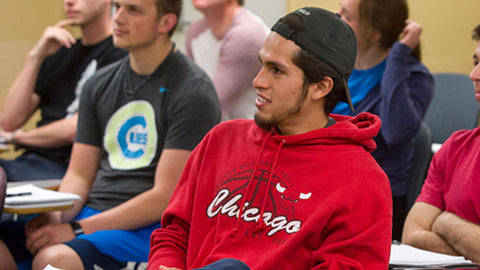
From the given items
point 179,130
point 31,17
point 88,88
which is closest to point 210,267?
point 179,130

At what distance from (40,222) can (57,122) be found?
75 centimetres

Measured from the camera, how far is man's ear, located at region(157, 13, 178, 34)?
2410 mm

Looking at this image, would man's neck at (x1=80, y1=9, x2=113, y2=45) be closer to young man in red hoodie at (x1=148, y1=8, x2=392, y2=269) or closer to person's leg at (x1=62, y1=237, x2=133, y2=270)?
person's leg at (x1=62, y1=237, x2=133, y2=270)

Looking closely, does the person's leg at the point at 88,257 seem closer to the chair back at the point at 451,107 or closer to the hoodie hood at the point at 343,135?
the hoodie hood at the point at 343,135

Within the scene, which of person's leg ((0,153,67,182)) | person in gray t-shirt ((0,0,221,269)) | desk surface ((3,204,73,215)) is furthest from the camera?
person's leg ((0,153,67,182))

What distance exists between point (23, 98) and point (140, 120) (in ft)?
3.76

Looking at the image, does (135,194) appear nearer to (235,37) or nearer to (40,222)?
(40,222)

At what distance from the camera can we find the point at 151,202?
86.1 inches

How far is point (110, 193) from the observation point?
92.7 inches

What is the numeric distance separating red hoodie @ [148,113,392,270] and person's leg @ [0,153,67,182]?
1.46 meters

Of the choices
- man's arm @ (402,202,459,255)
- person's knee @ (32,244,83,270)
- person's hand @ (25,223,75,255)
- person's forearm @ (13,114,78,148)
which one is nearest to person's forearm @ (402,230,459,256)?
man's arm @ (402,202,459,255)

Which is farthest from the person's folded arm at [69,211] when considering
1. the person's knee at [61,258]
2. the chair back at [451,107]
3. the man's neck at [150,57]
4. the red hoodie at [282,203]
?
the chair back at [451,107]

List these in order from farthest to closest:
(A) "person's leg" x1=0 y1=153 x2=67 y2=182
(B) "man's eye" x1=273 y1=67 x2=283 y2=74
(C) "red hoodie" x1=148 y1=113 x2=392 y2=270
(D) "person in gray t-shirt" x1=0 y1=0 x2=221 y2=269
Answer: (A) "person's leg" x1=0 y1=153 x2=67 y2=182 < (D) "person in gray t-shirt" x1=0 y1=0 x2=221 y2=269 < (B) "man's eye" x1=273 y1=67 x2=283 y2=74 < (C) "red hoodie" x1=148 y1=113 x2=392 y2=270

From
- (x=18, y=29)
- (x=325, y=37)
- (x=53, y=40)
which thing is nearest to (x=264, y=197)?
(x=325, y=37)
